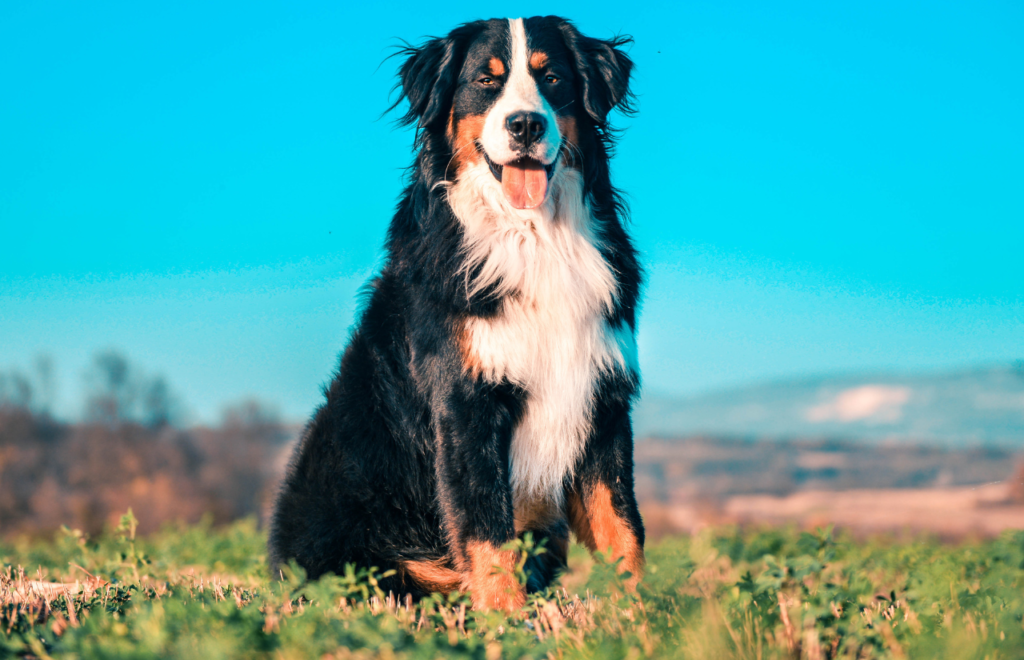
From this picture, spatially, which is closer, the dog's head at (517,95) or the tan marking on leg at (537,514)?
the dog's head at (517,95)

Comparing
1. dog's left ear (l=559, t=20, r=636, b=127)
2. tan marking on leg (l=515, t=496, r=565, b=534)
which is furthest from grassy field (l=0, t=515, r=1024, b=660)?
dog's left ear (l=559, t=20, r=636, b=127)

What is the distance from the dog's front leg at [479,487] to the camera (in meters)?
3.13

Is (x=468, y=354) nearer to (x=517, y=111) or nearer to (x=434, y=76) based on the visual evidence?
(x=517, y=111)

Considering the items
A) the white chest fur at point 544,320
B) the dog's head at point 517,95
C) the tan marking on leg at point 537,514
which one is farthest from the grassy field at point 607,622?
the dog's head at point 517,95

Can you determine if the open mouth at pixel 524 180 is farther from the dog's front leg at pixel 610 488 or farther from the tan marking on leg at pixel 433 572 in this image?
the tan marking on leg at pixel 433 572

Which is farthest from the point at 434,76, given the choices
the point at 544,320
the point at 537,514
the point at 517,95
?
the point at 537,514

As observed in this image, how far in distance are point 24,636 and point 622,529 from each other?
236cm

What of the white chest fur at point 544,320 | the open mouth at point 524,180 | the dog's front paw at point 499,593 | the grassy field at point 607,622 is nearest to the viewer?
the grassy field at point 607,622

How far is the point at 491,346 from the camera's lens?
133 inches

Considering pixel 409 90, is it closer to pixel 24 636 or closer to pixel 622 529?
pixel 622 529

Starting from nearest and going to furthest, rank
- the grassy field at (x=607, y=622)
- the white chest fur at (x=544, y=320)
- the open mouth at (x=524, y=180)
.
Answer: the grassy field at (x=607, y=622)
the white chest fur at (x=544, y=320)
the open mouth at (x=524, y=180)

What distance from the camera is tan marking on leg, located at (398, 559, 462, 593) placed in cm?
358

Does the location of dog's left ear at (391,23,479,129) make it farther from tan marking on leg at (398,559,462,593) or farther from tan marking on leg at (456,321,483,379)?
tan marking on leg at (398,559,462,593)

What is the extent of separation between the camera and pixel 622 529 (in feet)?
11.3
